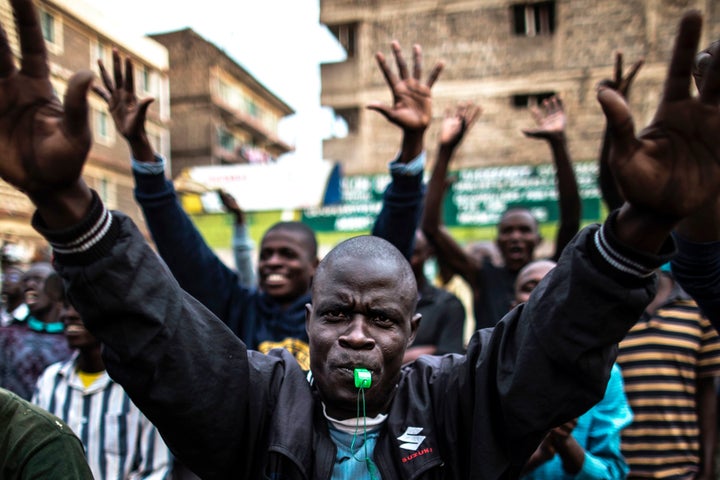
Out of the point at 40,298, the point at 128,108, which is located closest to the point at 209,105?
the point at 40,298

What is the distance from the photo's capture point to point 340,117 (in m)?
16.2

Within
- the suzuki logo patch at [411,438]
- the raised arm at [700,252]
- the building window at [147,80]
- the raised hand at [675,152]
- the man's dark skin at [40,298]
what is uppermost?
the building window at [147,80]

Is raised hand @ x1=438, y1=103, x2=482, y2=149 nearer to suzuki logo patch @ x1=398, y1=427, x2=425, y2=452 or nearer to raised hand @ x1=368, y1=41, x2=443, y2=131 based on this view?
raised hand @ x1=368, y1=41, x2=443, y2=131

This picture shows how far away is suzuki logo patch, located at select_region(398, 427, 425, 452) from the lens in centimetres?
159

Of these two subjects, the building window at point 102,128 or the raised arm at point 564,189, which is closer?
the raised arm at point 564,189

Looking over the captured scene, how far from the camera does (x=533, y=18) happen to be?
15.2m

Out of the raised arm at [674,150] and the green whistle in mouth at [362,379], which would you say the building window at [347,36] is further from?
the raised arm at [674,150]

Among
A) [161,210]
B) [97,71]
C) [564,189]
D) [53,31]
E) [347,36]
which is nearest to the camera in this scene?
[161,210]

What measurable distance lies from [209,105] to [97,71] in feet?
39.5

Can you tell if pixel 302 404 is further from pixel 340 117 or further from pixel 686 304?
pixel 340 117

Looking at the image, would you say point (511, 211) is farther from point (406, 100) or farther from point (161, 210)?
point (161, 210)

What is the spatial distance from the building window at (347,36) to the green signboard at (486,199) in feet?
21.1

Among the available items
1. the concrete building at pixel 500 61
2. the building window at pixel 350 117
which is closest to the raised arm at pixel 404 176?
the concrete building at pixel 500 61

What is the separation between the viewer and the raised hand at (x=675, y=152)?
4.25 ft
